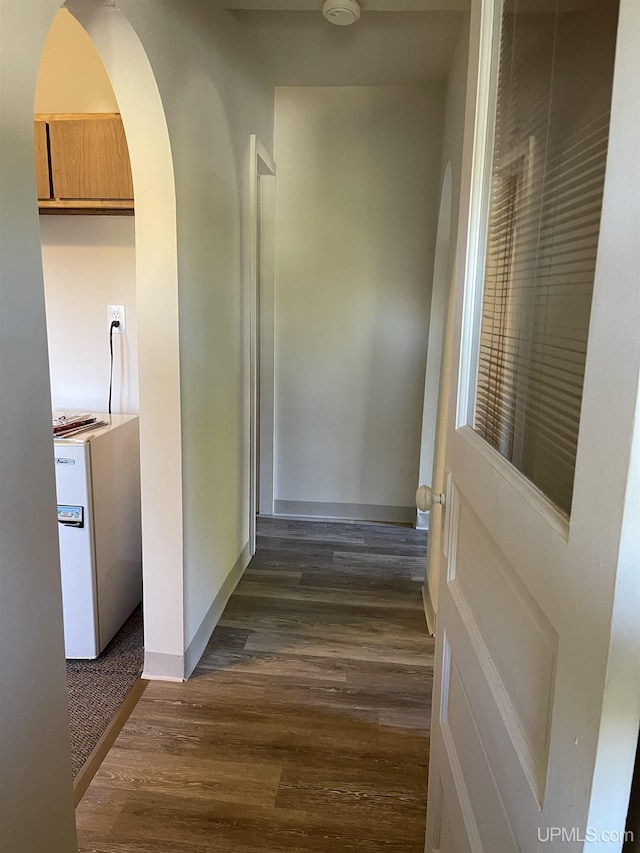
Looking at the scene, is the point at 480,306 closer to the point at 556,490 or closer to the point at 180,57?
the point at 556,490

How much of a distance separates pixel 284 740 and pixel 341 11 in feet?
8.95

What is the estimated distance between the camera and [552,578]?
22.6 inches

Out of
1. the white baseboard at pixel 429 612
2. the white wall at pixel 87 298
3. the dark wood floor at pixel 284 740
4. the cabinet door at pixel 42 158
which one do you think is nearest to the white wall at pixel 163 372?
the dark wood floor at pixel 284 740

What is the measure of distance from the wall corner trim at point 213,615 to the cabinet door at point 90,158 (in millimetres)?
1800

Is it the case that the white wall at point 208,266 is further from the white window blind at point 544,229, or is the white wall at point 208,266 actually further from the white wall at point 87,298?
the white window blind at point 544,229

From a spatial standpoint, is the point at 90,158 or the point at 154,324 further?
the point at 90,158

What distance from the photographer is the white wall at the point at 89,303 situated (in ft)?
8.33

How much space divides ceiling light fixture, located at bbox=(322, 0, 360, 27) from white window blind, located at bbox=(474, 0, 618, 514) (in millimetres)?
1461

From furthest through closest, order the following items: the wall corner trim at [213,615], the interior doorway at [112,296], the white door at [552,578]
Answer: the wall corner trim at [213,615], the interior doorway at [112,296], the white door at [552,578]

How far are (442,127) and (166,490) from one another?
274 centimetres

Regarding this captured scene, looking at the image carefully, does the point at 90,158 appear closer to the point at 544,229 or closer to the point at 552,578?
the point at 544,229

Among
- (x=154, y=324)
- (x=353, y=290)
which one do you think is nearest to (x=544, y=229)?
(x=154, y=324)

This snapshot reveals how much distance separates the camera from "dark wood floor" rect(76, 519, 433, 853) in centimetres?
152

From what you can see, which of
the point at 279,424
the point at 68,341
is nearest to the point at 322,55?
the point at 68,341
